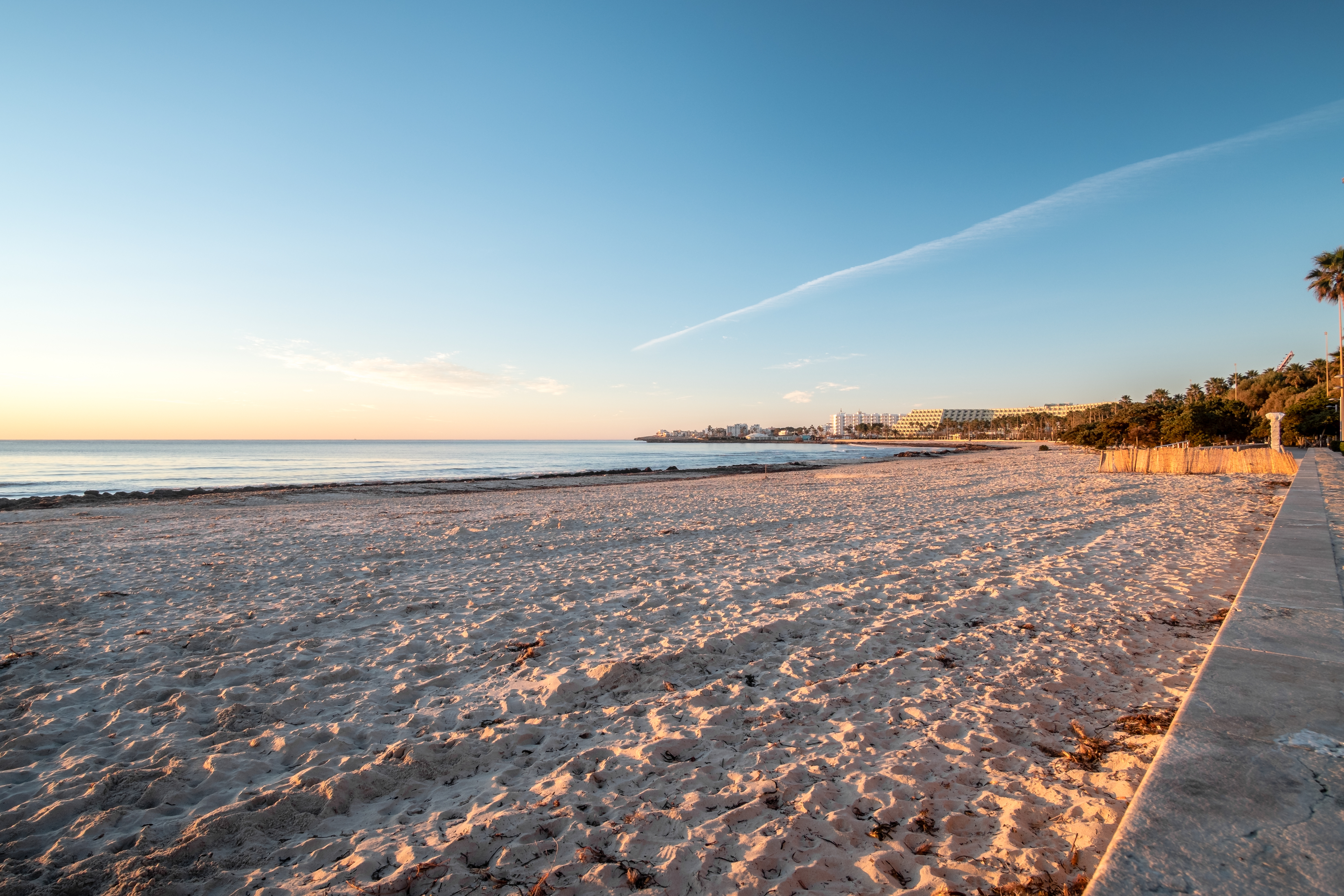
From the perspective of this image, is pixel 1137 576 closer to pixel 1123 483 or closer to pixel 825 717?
pixel 825 717

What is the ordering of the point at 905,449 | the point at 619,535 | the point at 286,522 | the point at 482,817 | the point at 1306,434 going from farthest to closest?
the point at 905,449 → the point at 1306,434 → the point at 286,522 → the point at 619,535 → the point at 482,817

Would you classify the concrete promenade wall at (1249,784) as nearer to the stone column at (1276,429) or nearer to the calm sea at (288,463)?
the stone column at (1276,429)

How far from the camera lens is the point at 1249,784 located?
6.93 feet

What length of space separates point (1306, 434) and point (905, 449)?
6876cm

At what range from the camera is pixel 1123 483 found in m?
17.4

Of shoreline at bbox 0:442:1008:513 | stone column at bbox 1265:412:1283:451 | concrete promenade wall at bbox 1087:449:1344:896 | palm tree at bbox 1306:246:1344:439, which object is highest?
palm tree at bbox 1306:246:1344:439

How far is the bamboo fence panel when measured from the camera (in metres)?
18.6

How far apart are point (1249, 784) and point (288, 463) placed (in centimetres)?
6312

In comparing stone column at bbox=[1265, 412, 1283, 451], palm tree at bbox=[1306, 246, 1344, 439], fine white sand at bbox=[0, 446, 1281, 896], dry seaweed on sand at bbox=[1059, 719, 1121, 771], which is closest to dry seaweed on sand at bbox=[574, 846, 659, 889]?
fine white sand at bbox=[0, 446, 1281, 896]

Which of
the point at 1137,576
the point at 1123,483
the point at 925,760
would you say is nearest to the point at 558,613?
the point at 925,760

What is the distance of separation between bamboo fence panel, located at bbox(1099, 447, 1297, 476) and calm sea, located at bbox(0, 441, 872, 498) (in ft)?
94.0

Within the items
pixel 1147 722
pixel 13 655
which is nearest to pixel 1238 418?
pixel 1147 722

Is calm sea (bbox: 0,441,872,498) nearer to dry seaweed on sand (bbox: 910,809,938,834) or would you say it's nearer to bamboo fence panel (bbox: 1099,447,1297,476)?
bamboo fence panel (bbox: 1099,447,1297,476)

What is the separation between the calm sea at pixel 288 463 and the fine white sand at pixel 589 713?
2619 centimetres
